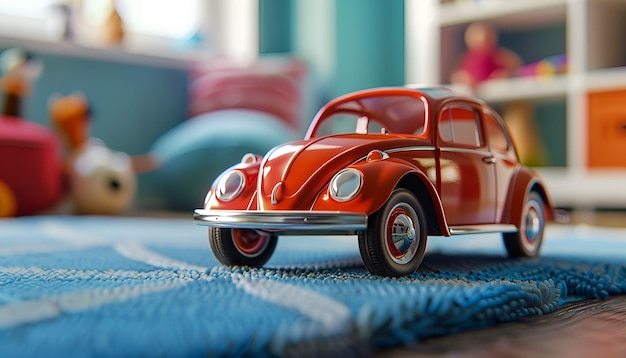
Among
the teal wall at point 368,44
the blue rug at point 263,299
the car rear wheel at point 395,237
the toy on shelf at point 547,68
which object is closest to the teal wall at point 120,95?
the teal wall at point 368,44

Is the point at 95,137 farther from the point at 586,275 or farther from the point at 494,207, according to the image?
the point at 586,275

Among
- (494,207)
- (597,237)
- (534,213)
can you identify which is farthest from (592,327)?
(597,237)

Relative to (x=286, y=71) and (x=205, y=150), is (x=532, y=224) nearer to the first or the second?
(x=205, y=150)

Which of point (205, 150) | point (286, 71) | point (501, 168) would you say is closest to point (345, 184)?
point (501, 168)

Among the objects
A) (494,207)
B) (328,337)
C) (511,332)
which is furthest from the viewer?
(494,207)

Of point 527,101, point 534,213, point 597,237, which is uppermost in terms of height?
point 527,101

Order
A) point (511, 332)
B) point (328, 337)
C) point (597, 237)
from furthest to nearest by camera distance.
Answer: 1. point (597, 237)
2. point (511, 332)
3. point (328, 337)

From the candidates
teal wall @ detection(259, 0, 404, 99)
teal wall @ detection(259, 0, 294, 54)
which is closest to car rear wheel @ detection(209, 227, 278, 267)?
teal wall @ detection(259, 0, 404, 99)
